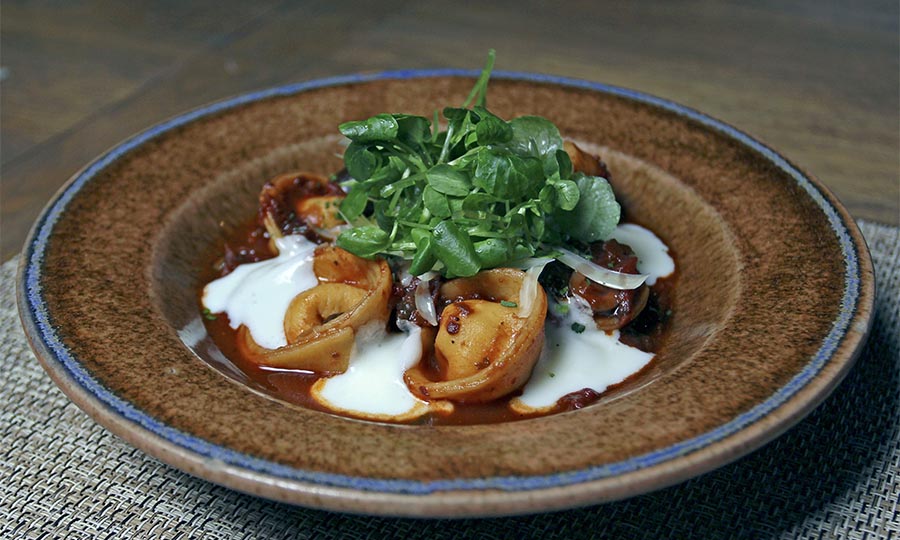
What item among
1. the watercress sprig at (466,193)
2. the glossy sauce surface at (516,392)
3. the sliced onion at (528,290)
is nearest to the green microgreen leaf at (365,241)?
the watercress sprig at (466,193)

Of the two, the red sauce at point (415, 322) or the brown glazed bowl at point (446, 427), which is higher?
the brown glazed bowl at point (446, 427)

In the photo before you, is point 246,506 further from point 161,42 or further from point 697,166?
point 161,42

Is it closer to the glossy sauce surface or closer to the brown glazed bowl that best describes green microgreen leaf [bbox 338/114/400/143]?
the glossy sauce surface

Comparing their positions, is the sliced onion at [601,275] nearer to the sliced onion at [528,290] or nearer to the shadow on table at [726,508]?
the sliced onion at [528,290]

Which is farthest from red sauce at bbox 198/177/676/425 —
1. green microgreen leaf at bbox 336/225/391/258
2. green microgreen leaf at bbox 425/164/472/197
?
green microgreen leaf at bbox 425/164/472/197

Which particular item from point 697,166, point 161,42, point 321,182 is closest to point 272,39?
point 161,42

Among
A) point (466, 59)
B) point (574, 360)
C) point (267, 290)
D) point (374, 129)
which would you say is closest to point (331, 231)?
point (267, 290)
